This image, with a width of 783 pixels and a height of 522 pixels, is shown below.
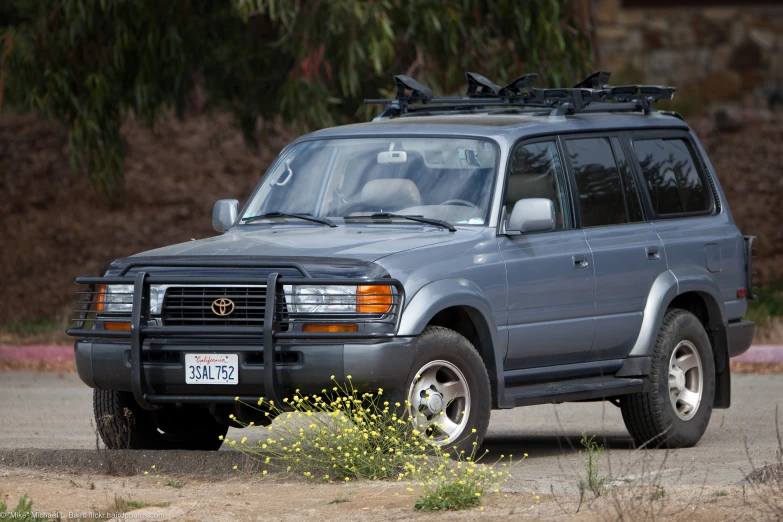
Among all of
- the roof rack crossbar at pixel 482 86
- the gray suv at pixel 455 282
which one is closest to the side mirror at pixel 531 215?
the gray suv at pixel 455 282

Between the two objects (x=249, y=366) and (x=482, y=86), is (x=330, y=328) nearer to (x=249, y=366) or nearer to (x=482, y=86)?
(x=249, y=366)

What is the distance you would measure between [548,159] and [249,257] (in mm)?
2335

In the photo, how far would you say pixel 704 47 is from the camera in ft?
91.2

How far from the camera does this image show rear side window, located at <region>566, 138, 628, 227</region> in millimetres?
9828

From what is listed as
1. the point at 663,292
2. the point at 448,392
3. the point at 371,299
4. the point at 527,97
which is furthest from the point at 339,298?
the point at 527,97

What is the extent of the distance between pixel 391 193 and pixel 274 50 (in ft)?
31.4

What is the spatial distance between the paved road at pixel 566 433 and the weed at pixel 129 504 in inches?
70.4

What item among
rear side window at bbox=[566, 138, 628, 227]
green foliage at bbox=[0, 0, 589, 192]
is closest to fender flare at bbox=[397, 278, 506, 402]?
rear side window at bbox=[566, 138, 628, 227]

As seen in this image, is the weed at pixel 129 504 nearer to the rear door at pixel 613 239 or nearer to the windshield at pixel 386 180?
the windshield at pixel 386 180

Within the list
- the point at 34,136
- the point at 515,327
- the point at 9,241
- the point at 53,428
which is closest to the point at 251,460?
the point at 515,327

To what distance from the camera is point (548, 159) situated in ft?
31.8

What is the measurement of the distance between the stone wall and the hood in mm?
19143

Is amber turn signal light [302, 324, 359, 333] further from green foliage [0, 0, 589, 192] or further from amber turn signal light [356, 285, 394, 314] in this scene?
green foliage [0, 0, 589, 192]

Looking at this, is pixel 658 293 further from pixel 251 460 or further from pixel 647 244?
pixel 251 460
